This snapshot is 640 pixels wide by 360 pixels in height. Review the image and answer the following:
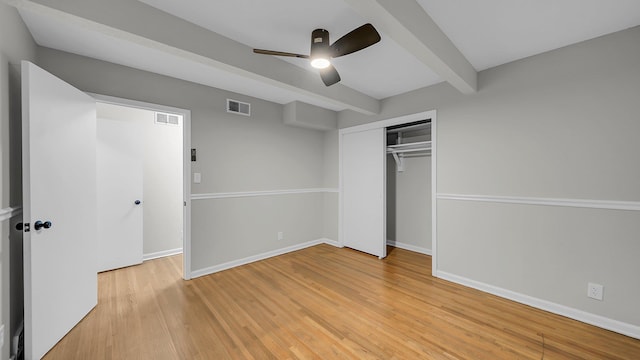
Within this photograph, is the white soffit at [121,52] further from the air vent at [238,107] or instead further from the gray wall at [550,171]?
the gray wall at [550,171]

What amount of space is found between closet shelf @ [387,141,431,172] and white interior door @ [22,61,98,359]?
377 centimetres

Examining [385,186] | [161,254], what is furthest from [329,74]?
[161,254]

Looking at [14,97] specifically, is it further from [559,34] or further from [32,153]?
[559,34]

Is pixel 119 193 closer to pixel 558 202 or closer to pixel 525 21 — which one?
pixel 525 21

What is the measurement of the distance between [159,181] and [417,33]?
3919 mm

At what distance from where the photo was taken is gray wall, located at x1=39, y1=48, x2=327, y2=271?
251cm

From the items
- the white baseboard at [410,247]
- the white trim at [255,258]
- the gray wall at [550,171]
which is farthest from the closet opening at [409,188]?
the white trim at [255,258]

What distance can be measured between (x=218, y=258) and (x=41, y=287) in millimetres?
1684

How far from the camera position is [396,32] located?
160cm

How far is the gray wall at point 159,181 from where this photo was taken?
356 cm

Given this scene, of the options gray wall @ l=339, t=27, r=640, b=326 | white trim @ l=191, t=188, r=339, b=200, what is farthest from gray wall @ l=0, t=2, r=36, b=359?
gray wall @ l=339, t=27, r=640, b=326

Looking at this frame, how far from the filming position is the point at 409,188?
4152 millimetres

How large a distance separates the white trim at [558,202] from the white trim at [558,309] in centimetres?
94

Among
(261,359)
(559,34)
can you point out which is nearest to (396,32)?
(559,34)
